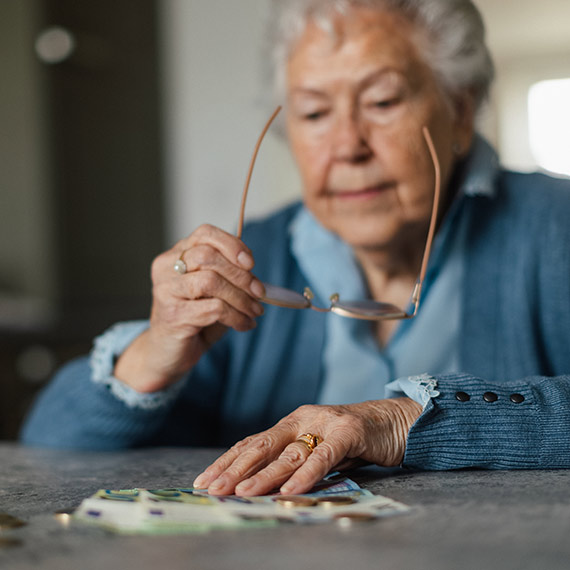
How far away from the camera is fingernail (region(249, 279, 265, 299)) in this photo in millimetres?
1051

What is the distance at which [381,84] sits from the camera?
1289 millimetres

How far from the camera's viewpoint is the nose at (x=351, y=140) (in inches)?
50.5

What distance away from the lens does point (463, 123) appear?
57.1 inches

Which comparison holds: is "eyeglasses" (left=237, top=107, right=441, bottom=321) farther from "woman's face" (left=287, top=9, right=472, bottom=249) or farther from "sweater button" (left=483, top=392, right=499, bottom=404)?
"sweater button" (left=483, top=392, right=499, bottom=404)

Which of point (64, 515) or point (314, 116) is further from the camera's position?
point (314, 116)

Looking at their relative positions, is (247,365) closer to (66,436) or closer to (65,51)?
(66,436)

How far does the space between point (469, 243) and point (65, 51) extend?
8.09 ft

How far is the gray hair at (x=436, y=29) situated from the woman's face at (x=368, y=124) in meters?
0.02

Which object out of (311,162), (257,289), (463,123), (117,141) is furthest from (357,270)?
(117,141)

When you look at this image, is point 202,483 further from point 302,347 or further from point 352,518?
→ point 302,347

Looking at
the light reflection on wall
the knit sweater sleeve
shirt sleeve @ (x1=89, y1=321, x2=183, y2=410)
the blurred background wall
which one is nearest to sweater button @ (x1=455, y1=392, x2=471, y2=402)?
the knit sweater sleeve

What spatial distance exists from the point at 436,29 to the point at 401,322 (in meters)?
0.55

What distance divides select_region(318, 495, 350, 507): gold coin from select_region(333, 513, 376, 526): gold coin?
0.04 metres

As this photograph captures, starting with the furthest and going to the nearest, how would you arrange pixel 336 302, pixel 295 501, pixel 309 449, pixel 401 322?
pixel 401 322 → pixel 336 302 → pixel 309 449 → pixel 295 501
